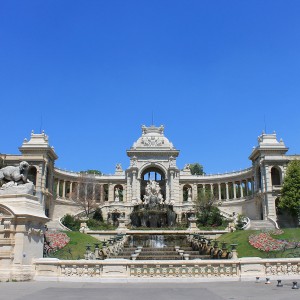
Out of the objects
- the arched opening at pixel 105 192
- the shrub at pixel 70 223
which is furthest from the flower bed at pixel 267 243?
the arched opening at pixel 105 192

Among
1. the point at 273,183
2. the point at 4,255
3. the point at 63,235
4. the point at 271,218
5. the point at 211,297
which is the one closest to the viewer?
the point at 211,297

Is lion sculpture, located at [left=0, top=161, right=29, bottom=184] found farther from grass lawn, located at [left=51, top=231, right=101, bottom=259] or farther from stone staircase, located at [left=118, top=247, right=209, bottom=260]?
grass lawn, located at [left=51, top=231, right=101, bottom=259]

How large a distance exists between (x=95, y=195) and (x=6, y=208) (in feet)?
217

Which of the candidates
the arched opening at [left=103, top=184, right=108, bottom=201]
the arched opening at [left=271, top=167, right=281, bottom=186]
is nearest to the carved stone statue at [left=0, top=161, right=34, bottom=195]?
the arched opening at [left=271, top=167, right=281, bottom=186]

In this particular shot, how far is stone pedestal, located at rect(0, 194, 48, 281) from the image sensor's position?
1636cm

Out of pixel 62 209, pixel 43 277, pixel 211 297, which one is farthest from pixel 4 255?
pixel 62 209

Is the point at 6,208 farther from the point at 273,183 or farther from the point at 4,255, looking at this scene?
the point at 273,183

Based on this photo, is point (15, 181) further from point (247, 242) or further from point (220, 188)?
point (220, 188)

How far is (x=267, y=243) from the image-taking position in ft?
121

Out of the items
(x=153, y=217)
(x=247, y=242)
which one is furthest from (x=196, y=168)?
(x=247, y=242)

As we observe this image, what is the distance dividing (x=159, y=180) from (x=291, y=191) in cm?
3313

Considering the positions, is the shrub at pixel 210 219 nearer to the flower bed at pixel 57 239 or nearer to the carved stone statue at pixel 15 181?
the flower bed at pixel 57 239

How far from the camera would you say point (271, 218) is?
2510 inches

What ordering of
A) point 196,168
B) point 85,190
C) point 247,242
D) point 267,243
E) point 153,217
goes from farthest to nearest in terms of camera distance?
1. point 196,168
2. point 85,190
3. point 153,217
4. point 247,242
5. point 267,243
